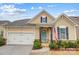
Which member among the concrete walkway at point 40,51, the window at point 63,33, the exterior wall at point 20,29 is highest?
the exterior wall at point 20,29

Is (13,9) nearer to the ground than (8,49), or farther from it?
farther from it

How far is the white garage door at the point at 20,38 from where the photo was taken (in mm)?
4449

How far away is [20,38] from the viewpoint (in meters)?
4.48

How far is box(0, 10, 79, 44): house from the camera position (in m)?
4.37

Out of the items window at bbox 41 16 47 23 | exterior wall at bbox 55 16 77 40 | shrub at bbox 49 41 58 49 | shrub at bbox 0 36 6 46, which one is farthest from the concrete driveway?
exterior wall at bbox 55 16 77 40

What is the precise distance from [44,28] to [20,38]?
523 mm

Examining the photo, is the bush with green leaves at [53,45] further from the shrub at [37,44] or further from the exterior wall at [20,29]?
the exterior wall at [20,29]

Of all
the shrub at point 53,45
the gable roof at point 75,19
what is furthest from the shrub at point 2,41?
the gable roof at point 75,19
